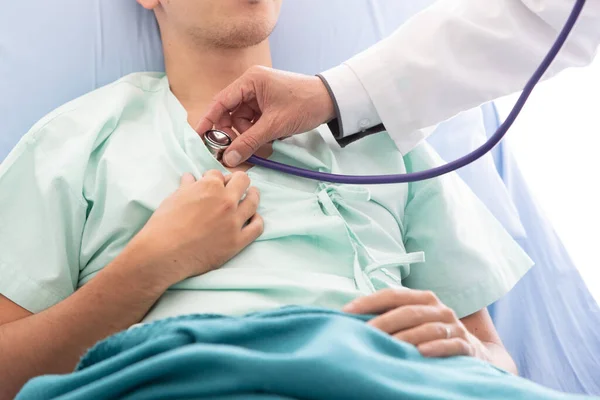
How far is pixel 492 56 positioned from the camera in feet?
4.80

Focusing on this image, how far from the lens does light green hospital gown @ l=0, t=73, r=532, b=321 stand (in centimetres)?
125

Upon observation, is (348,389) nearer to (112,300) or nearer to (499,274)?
(112,300)

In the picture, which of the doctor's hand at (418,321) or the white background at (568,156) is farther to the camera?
the white background at (568,156)

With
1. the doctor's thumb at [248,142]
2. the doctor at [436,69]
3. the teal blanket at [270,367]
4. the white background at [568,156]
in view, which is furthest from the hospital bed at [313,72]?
the teal blanket at [270,367]

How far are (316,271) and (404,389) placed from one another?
0.47 meters

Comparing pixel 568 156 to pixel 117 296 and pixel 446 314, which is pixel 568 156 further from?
pixel 117 296

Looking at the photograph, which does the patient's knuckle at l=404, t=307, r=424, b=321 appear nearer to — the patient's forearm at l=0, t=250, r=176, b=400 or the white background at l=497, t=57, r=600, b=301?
the patient's forearm at l=0, t=250, r=176, b=400

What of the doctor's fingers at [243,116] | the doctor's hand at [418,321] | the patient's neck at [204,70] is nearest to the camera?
the doctor's hand at [418,321]

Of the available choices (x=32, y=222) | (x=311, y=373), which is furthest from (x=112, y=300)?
(x=311, y=373)

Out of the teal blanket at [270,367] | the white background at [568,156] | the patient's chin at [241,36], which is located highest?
the patient's chin at [241,36]

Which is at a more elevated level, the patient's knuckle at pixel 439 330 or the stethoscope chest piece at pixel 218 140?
the stethoscope chest piece at pixel 218 140

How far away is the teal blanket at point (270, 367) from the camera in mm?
826

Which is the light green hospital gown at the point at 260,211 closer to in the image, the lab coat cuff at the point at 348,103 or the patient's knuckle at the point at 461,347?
the lab coat cuff at the point at 348,103

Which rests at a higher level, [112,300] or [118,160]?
[118,160]
